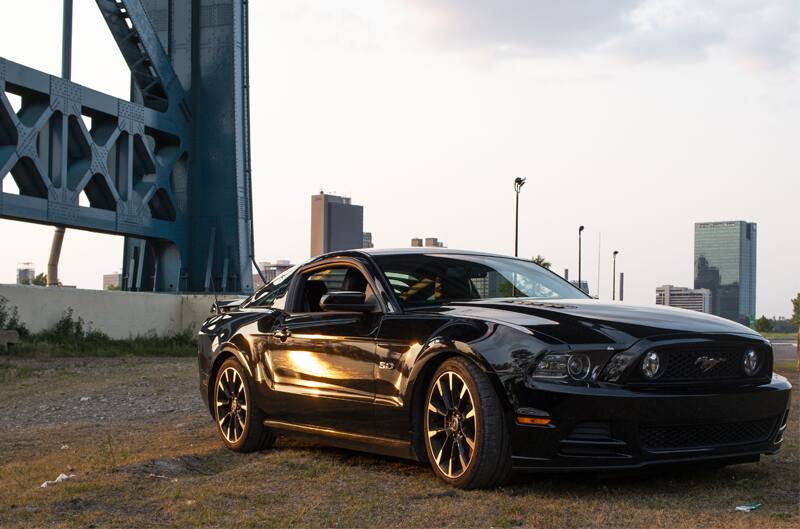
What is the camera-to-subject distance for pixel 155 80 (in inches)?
1617

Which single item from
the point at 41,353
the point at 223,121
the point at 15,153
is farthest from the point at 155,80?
the point at 41,353

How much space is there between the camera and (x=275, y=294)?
7.87 metres

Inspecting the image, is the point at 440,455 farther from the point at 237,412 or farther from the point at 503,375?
the point at 237,412

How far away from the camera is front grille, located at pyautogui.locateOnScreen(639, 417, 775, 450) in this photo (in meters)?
5.43

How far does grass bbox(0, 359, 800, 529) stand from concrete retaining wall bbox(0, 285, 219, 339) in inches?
644

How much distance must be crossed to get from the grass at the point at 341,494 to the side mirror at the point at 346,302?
1021 mm

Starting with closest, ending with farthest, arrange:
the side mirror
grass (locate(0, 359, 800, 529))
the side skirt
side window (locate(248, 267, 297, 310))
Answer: grass (locate(0, 359, 800, 529)) < the side skirt < the side mirror < side window (locate(248, 267, 297, 310))

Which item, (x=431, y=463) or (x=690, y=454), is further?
(x=431, y=463)

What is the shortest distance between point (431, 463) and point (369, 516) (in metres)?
0.83

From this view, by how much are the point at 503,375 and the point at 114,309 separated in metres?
22.5

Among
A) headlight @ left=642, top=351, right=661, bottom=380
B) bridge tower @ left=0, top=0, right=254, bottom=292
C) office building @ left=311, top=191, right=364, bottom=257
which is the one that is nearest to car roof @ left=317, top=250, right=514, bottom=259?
headlight @ left=642, top=351, right=661, bottom=380

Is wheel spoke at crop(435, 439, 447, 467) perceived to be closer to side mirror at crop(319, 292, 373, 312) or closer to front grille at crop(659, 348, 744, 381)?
side mirror at crop(319, 292, 373, 312)

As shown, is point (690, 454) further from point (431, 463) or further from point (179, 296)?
point (179, 296)

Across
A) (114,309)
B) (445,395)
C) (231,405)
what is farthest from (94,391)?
(114,309)
